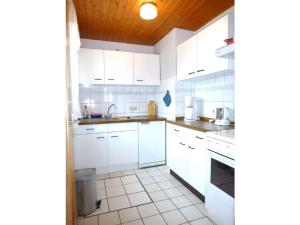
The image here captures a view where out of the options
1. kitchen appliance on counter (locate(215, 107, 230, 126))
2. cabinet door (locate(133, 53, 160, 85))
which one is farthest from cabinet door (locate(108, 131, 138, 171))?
kitchen appliance on counter (locate(215, 107, 230, 126))

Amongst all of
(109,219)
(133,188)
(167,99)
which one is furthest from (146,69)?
(109,219)

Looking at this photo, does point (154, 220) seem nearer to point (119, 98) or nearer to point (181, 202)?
point (181, 202)

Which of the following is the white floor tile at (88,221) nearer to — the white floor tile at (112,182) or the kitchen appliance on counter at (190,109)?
the white floor tile at (112,182)

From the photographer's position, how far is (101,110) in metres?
3.08

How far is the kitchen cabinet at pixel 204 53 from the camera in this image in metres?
1.79

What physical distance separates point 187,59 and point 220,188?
5.69 ft

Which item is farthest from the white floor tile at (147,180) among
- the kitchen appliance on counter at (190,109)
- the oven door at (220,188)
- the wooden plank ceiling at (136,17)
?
the wooden plank ceiling at (136,17)

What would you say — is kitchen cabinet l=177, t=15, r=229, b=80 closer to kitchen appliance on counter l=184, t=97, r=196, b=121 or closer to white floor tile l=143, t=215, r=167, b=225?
kitchen appliance on counter l=184, t=97, r=196, b=121

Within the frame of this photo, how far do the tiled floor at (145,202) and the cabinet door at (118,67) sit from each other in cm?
161

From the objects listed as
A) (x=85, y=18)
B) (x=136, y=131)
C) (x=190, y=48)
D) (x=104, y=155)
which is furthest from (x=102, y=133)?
(x=190, y=48)

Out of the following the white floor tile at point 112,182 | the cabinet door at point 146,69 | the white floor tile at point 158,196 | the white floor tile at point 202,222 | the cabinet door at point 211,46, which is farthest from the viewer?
the cabinet door at point 146,69

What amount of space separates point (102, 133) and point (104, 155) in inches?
14.2

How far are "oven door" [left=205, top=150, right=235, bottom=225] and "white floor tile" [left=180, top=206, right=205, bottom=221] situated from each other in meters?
0.14
